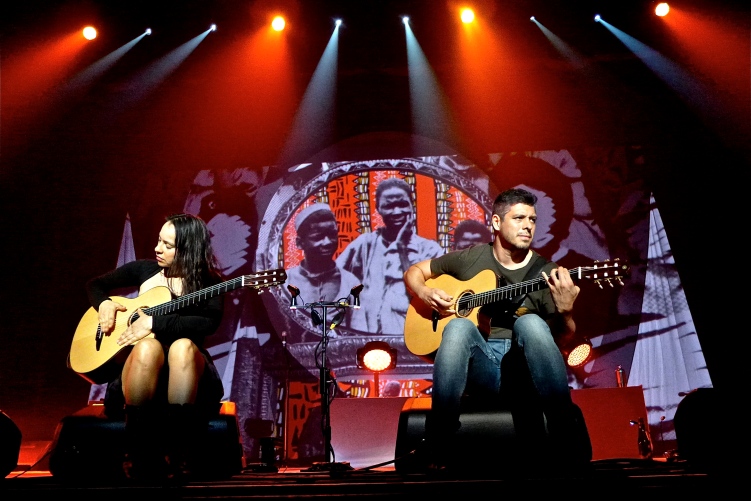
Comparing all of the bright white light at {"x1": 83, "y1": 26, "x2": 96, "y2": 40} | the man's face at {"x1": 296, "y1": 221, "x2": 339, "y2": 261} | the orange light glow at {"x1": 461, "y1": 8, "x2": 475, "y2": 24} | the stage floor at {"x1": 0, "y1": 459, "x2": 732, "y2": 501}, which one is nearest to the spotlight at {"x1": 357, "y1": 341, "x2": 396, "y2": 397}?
the man's face at {"x1": 296, "y1": 221, "x2": 339, "y2": 261}

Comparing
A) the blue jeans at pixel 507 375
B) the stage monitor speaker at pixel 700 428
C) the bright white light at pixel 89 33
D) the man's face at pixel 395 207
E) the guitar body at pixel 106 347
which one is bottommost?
the stage monitor speaker at pixel 700 428

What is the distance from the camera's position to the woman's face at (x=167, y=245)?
133 inches

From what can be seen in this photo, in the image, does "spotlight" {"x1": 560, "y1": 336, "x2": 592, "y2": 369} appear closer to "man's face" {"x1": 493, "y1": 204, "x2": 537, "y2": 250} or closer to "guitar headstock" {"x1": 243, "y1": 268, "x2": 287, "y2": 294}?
"man's face" {"x1": 493, "y1": 204, "x2": 537, "y2": 250}

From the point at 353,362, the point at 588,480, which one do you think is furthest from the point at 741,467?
the point at 353,362

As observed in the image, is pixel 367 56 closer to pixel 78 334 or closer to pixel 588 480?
pixel 78 334

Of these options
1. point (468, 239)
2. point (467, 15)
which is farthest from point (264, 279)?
point (467, 15)

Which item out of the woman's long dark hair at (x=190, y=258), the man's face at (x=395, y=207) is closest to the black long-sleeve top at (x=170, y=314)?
the woman's long dark hair at (x=190, y=258)

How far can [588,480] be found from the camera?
193cm

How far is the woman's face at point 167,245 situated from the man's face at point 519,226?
1769mm

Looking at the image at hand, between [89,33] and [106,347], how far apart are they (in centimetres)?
421

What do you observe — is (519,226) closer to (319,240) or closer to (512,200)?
(512,200)

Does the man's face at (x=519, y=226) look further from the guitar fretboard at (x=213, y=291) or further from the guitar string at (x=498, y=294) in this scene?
the guitar fretboard at (x=213, y=291)

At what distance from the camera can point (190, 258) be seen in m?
3.40

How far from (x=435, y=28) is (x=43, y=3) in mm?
3690
